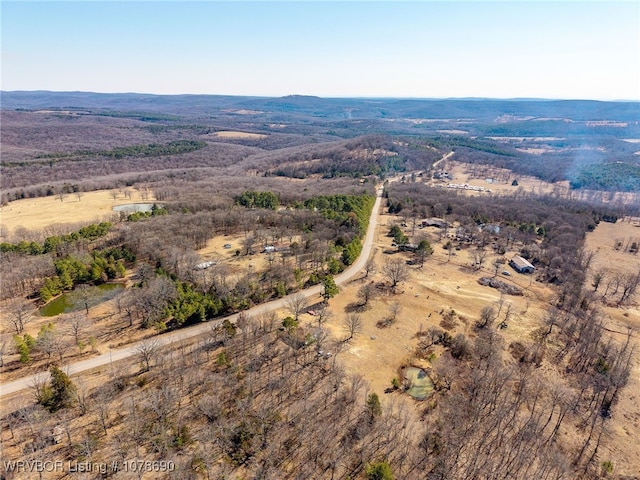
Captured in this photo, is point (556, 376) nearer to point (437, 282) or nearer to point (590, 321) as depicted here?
point (590, 321)

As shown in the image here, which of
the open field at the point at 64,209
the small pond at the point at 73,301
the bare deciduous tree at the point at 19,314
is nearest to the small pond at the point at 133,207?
the open field at the point at 64,209

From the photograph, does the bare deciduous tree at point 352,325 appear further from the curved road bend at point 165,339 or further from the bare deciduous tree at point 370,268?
the bare deciduous tree at point 370,268

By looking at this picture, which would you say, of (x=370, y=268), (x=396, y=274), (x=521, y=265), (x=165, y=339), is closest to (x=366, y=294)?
(x=396, y=274)

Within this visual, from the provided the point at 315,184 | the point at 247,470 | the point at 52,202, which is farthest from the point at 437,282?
the point at 52,202

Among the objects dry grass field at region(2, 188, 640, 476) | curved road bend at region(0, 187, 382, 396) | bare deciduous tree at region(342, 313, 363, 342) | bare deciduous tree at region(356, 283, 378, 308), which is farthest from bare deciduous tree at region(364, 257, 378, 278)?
bare deciduous tree at region(342, 313, 363, 342)

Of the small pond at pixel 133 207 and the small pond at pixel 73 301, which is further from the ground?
the small pond at pixel 73 301

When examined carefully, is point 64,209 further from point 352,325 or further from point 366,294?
point 352,325
